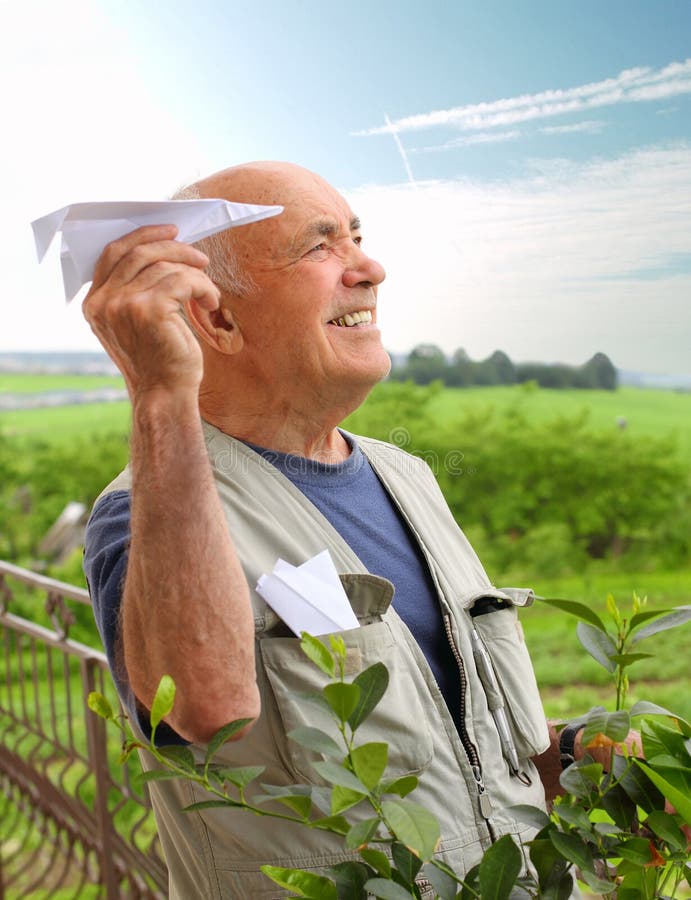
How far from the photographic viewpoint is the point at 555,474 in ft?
24.2

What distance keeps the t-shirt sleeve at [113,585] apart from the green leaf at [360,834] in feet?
1.12

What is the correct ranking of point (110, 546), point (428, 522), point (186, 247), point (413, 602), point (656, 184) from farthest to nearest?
point (656, 184) → point (428, 522) → point (413, 602) → point (110, 546) → point (186, 247)

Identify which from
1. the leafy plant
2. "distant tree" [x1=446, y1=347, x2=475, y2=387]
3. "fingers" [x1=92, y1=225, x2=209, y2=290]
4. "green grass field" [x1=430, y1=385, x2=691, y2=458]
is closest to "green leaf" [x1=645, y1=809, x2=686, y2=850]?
the leafy plant

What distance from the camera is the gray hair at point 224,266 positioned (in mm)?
1066

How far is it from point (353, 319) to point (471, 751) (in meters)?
0.51

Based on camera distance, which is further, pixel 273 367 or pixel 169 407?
pixel 273 367

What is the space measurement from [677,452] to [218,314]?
6639 mm

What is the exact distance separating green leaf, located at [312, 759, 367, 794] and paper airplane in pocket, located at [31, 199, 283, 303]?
0.43 metres

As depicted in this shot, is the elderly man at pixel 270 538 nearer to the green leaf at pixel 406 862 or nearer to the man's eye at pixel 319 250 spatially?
the man's eye at pixel 319 250

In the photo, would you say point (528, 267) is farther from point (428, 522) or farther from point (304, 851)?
point (304, 851)

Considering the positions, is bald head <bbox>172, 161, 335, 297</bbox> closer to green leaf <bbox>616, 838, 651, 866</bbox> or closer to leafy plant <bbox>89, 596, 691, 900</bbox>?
leafy plant <bbox>89, 596, 691, 900</bbox>

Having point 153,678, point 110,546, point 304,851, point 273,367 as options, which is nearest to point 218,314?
point 273,367

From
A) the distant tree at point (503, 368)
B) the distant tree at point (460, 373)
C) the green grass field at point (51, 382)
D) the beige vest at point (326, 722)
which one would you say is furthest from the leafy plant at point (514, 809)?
the green grass field at point (51, 382)

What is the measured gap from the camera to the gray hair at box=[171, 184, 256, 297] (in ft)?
3.50
